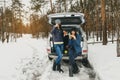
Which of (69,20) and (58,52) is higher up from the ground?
(69,20)

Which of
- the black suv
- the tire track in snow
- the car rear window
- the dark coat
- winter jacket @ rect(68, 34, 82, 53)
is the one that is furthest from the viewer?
the car rear window

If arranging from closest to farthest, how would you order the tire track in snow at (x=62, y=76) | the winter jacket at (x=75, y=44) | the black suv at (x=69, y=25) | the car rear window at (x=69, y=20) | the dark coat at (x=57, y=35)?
the tire track in snow at (x=62, y=76)
the winter jacket at (x=75, y=44)
the dark coat at (x=57, y=35)
the black suv at (x=69, y=25)
the car rear window at (x=69, y=20)

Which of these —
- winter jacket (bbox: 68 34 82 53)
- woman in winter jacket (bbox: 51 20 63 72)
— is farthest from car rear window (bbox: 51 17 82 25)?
winter jacket (bbox: 68 34 82 53)

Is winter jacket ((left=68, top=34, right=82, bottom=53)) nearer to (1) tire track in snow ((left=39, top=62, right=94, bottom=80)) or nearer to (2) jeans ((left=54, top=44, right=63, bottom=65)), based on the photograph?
(2) jeans ((left=54, top=44, right=63, bottom=65))

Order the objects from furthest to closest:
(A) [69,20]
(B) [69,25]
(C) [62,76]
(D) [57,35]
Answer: (A) [69,20], (B) [69,25], (D) [57,35], (C) [62,76]

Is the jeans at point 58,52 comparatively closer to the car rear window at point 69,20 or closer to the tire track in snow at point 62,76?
the tire track in snow at point 62,76

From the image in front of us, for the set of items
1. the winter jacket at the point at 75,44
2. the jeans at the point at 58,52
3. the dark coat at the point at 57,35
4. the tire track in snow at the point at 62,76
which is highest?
the dark coat at the point at 57,35

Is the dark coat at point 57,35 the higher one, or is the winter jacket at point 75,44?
the dark coat at point 57,35

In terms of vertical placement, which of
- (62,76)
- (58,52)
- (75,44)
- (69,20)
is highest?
(69,20)

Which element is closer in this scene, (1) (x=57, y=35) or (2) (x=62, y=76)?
(2) (x=62, y=76)

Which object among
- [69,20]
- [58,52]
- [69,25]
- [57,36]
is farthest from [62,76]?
[69,20]

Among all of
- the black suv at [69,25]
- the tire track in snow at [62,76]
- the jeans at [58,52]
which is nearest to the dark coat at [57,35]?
the jeans at [58,52]

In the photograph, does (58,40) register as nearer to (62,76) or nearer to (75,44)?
(75,44)

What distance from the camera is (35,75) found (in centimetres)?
998
